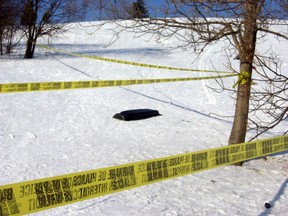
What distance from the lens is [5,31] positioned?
813 inches

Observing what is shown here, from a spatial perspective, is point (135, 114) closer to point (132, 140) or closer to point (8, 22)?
point (132, 140)

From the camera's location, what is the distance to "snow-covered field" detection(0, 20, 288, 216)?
4.62 m

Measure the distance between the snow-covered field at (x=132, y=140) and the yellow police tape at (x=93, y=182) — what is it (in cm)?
83

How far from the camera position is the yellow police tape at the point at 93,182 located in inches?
95.3

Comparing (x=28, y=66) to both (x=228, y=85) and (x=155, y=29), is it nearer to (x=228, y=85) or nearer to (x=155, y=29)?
(x=228, y=85)

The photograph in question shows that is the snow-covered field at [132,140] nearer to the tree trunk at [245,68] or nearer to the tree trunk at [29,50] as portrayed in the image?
the tree trunk at [245,68]

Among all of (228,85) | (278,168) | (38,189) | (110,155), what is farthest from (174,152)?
(228,85)

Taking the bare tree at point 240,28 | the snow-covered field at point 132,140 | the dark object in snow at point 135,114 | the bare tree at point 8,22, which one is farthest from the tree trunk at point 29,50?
the bare tree at point 240,28

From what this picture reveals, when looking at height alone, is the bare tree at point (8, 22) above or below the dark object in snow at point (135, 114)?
above

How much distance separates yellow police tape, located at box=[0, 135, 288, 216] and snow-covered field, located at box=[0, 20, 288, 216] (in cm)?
83

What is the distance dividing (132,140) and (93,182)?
183 inches

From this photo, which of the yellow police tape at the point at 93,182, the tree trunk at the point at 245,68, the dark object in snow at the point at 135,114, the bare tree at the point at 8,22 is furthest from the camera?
the bare tree at the point at 8,22

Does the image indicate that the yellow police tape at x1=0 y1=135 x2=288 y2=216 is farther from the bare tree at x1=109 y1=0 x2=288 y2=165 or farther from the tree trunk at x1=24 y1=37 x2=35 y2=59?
the tree trunk at x1=24 y1=37 x2=35 y2=59

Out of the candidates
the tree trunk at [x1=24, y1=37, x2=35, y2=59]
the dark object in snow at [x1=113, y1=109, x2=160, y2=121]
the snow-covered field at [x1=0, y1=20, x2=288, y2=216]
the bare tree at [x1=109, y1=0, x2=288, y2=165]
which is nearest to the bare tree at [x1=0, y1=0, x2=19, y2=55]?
the tree trunk at [x1=24, y1=37, x2=35, y2=59]
